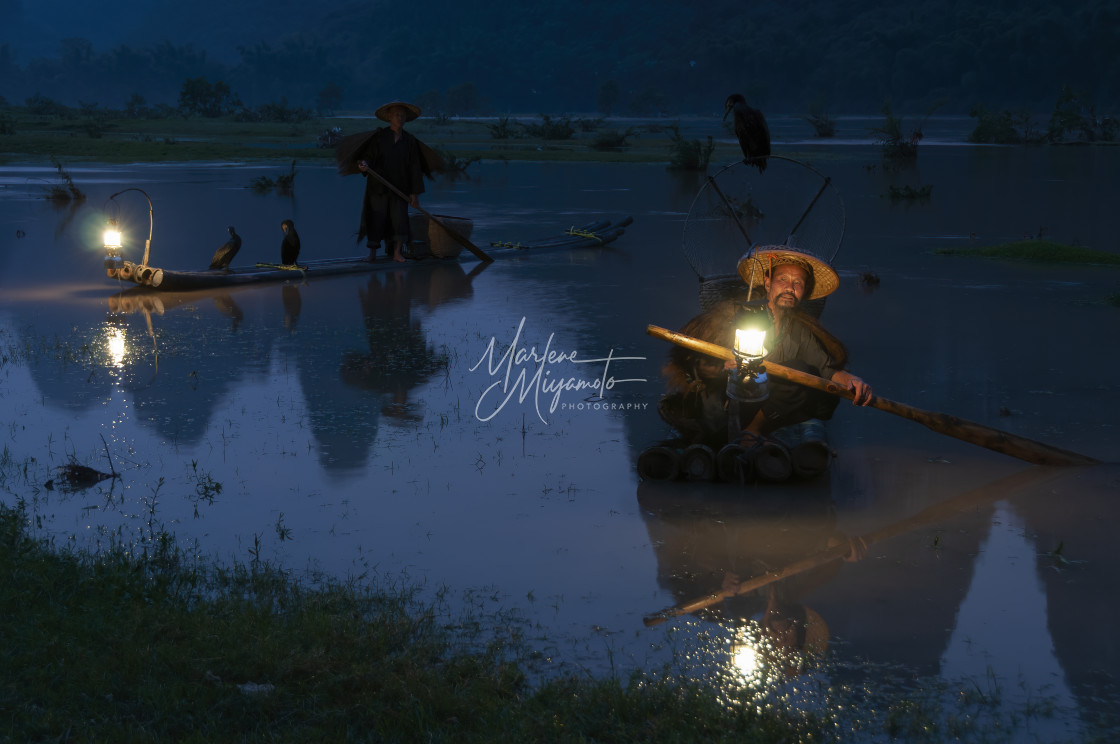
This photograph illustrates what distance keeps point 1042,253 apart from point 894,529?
41.2 ft

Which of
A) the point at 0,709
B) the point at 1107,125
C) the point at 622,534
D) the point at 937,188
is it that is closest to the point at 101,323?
the point at 622,534

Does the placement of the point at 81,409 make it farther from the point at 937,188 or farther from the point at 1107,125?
the point at 1107,125

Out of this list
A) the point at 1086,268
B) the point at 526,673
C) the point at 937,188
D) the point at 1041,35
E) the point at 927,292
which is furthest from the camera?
the point at 1041,35

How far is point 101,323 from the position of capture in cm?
1274

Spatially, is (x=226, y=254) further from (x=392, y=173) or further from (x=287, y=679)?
(x=287, y=679)

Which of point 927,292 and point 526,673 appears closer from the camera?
point 526,673

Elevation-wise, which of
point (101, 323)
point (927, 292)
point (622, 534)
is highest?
point (927, 292)

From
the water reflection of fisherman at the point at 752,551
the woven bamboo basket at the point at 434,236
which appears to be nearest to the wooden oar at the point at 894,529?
the water reflection of fisherman at the point at 752,551

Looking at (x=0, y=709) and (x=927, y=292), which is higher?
(x=927, y=292)

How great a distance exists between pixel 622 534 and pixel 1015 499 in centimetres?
235

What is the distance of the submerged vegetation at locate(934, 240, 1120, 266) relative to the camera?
57.2 feet

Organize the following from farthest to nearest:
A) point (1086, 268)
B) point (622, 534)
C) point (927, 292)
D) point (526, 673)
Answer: point (1086, 268)
point (927, 292)
point (622, 534)
point (526, 673)

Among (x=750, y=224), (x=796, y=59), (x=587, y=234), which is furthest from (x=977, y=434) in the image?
(x=796, y=59)

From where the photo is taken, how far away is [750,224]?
23062mm
